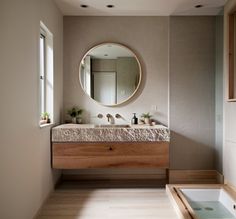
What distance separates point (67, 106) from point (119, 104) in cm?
83

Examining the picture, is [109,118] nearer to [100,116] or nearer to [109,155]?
[100,116]

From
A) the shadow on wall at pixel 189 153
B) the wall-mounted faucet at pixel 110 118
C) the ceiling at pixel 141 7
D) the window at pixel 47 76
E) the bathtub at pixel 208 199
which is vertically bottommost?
the bathtub at pixel 208 199

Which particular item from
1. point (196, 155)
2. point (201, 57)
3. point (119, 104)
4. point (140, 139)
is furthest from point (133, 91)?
point (196, 155)

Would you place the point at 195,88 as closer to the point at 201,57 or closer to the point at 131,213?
the point at 201,57

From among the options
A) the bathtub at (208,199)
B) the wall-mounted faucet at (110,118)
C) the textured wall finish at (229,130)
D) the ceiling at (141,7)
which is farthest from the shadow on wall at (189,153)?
the ceiling at (141,7)

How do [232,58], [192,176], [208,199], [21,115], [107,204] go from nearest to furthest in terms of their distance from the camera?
[21,115], [107,204], [208,199], [232,58], [192,176]

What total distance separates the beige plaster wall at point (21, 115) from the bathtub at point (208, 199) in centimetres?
156

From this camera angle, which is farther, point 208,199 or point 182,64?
point 182,64

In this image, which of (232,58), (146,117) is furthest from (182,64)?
(146,117)

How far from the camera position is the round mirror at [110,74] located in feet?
12.2

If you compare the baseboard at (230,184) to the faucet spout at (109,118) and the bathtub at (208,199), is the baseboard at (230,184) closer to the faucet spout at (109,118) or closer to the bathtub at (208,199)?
the bathtub at (208,199)

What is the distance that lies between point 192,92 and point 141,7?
148 centimetres

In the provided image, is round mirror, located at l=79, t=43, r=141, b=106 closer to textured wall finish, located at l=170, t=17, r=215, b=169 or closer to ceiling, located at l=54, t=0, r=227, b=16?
ceiling, located at l=54, t=0, r=227, b=16

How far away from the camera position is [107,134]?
310cm
